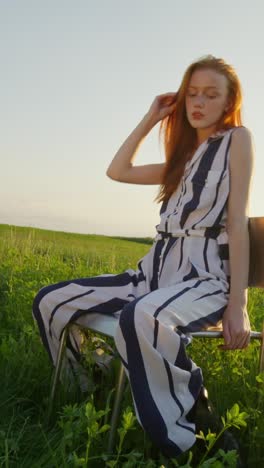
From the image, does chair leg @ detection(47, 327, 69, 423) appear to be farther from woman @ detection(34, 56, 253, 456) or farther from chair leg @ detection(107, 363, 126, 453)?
chair leg @ detection(107, 363, 126, 453)

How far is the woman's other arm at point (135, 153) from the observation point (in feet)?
10.9

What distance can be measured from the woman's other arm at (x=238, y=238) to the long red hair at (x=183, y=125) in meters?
0.16

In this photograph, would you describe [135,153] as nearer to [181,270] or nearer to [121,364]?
[181,270]

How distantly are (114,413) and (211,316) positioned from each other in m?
0.49

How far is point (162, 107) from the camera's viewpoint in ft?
11.0

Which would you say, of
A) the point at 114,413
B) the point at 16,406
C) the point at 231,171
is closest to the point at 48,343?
the point at 16,406

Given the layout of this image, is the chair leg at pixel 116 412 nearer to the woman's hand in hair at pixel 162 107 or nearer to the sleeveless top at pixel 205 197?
the sleeveless top at pixel 205 197

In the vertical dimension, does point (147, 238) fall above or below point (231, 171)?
below

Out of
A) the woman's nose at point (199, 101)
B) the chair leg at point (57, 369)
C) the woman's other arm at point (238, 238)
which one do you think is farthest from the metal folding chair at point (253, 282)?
the woman's nose at point (199, 101)

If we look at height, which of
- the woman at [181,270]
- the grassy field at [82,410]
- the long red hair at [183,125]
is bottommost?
the grassy field at [82,410]

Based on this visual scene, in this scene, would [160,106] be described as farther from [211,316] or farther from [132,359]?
[132,359]

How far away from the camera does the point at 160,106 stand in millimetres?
3342

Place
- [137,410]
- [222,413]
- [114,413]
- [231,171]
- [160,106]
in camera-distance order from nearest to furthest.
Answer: [137,410] < [114,413] < [231,171] < [222,413] < [160,106]

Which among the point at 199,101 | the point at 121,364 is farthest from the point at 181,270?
the point at 199,101
